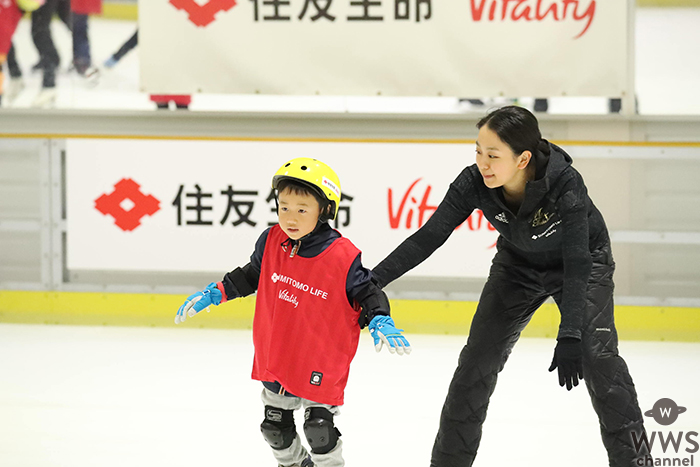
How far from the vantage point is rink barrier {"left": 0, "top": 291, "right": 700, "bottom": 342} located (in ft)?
17.5

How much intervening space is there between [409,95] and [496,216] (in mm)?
3120

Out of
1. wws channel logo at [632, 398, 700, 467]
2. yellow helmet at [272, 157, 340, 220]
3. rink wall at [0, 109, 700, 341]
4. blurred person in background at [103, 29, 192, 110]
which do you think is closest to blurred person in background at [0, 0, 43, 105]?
rink wall at [0, 109, 700, 341]

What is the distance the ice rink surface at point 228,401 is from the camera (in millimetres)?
3234

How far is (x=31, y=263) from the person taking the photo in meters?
5.71

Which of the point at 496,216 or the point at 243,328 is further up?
the point at 496,216

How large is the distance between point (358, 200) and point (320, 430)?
3056 millimetres

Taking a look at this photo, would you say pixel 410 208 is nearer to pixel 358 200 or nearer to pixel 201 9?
pixel 358 200

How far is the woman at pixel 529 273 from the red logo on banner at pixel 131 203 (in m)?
3.41

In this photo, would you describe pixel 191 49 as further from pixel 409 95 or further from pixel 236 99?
pixel 409 95

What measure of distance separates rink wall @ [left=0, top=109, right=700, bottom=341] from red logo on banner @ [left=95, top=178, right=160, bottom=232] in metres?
0.09

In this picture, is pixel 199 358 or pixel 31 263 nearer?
pixel 199 358

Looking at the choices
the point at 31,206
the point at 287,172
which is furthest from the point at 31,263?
the point at 287,172

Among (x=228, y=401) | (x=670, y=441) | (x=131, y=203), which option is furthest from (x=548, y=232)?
(x=131, y=203)

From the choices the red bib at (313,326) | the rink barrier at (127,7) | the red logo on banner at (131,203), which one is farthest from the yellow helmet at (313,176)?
the rink barrier at (127,7)
